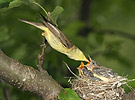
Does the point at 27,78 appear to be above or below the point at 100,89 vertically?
below

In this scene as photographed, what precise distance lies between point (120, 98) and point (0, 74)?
1494 mm

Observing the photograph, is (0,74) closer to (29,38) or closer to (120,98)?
(120,98)

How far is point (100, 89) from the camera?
2.96 meters

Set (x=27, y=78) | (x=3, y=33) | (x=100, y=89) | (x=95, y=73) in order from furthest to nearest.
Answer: (x=95, y=73) → (x=3, y=33) → (x=100, y=89) → (x=27, y=78)

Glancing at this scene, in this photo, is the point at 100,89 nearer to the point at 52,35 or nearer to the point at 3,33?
the point at 52,35

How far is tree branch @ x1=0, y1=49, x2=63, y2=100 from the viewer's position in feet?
6.46

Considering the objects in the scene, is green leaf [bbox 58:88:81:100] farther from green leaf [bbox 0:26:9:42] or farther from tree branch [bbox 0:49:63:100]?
green leaf [bbox 0:26:9:42]

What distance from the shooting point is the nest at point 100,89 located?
280cm

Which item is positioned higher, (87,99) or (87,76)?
(87,76)

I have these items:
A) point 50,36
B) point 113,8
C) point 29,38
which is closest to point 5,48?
point 29,38

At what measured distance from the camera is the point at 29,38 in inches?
161

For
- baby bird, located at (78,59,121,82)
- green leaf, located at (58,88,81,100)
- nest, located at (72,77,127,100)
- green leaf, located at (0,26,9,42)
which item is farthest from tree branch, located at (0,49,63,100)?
green leaf, located at (0,26,9,42)

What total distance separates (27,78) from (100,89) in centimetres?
121

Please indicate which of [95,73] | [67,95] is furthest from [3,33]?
[67,95]
